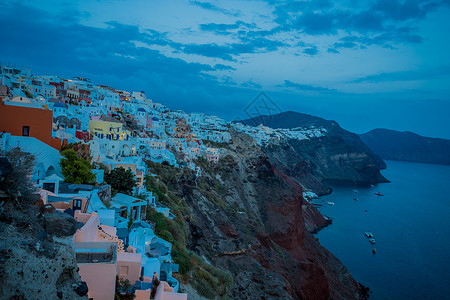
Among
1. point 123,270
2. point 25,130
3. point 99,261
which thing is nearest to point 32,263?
point 99,261

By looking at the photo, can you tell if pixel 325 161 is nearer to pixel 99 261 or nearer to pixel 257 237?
pixel 257 237

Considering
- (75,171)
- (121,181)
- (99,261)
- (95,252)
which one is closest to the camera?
(99,261)

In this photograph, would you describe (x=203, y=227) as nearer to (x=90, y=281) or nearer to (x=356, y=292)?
(x=356, y=292)

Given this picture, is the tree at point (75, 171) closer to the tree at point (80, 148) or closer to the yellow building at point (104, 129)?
the tree at point (80, 148)

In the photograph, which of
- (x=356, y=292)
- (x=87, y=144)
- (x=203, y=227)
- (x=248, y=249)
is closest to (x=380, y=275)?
(x=356, y=292)

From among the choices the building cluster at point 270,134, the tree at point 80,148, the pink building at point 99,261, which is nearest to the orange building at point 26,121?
the tree at point 80,148

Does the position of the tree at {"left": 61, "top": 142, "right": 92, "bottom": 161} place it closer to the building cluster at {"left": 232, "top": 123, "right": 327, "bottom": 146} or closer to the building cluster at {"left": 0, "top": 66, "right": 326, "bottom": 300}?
the building cluster at {"left": 0, "top": 66, "right": 326, "bottom": 300}
